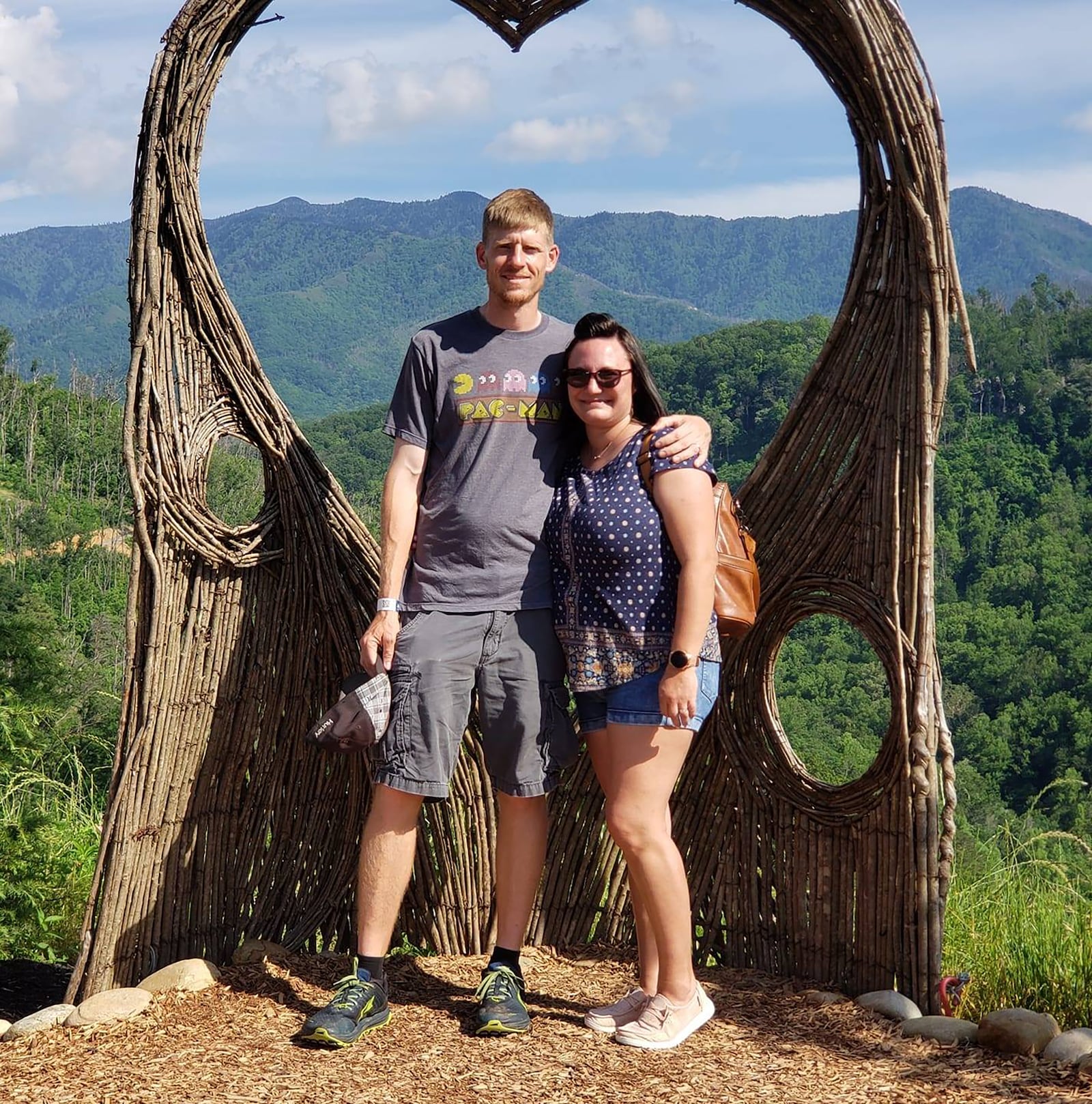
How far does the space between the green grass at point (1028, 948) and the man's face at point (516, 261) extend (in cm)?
220

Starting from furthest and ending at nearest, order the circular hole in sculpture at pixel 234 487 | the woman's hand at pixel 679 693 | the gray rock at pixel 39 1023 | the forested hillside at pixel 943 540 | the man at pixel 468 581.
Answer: the circular hole in sculpture at pixel 234 487 < the forested hillside at pixel 943 540 < the gray rock at pixel 39 1023 < the man at pixel 468 581 < the woman's hand at pixel 679 693

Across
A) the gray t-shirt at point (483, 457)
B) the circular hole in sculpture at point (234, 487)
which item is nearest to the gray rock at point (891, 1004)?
the gray t-shirt at point (483, 457)

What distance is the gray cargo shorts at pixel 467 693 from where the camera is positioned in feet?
10.3

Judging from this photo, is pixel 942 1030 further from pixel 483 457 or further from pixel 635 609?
pixel 483 457

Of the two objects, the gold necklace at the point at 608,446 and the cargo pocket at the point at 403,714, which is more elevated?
the gold necklace at the point at 608,446

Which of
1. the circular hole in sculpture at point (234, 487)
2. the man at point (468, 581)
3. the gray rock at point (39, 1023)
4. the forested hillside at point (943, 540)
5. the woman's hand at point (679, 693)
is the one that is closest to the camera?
the woman's hand at point (679, 693)

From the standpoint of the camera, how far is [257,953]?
3.85 metres

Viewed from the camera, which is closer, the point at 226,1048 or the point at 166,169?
the point at 226,1048

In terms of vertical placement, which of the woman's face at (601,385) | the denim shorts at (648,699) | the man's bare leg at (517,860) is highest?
the woman's face at (601,385)

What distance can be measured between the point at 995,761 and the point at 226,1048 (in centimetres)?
2524

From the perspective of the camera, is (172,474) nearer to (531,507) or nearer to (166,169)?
(166,169)

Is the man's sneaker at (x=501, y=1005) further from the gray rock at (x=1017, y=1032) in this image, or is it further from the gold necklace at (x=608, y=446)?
the gold necklace at (x=608, y=446)

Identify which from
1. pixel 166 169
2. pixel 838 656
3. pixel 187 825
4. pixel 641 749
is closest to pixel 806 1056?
pixel 641 749

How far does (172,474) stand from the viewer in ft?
12.5
